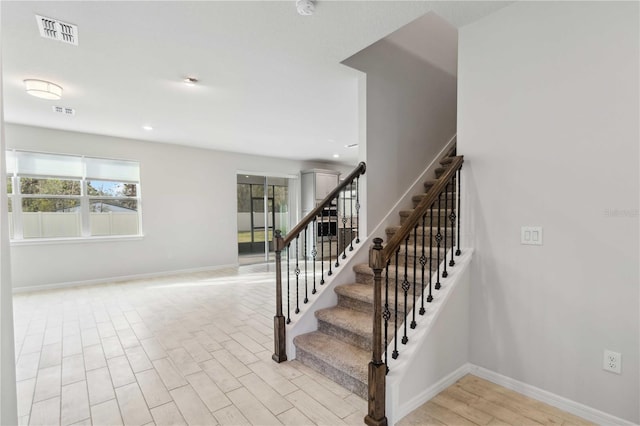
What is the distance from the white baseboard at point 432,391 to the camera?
1.89 metres

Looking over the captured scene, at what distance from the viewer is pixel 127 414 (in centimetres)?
197

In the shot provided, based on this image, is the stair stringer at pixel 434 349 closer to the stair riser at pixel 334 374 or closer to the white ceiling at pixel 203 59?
the stair riser at pixel 334 374

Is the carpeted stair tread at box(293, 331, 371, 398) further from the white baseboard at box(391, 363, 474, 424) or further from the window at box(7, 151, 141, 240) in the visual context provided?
the window at box(7, 151, 141, 240)

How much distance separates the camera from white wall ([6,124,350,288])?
506cm

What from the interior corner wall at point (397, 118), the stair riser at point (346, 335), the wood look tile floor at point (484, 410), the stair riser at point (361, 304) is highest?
the interior corner wall at point (397, 118)

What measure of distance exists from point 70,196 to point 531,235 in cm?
662

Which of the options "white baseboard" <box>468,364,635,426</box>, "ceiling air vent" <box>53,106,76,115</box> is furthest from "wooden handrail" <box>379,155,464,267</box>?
"ceiling air vent" <box>53,106,76,115</box>

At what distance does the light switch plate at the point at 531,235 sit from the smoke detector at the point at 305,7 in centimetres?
207

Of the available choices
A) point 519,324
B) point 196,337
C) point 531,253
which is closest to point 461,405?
point 519,324

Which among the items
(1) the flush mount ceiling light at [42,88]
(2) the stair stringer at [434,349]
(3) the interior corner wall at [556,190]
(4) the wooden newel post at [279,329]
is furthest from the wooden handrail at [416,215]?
(1) the flush mount ceiling light at [42,88]

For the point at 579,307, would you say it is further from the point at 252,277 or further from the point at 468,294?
the point at 252,277

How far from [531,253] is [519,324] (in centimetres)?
51

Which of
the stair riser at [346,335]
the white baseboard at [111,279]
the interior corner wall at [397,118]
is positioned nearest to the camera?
the stair riser at [346,335]

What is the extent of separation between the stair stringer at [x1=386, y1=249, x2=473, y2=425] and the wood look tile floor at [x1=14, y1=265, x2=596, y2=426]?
10cm
